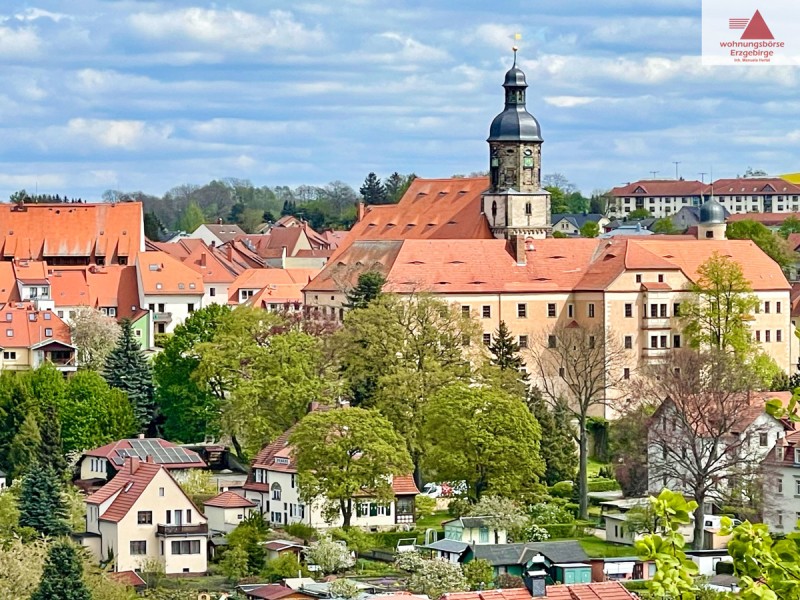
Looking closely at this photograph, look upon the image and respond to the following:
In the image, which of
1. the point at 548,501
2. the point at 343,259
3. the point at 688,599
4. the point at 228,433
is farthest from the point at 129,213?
the point at 688,599

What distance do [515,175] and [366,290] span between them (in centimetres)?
1666

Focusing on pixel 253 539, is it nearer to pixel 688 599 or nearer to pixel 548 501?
pixel 548 501

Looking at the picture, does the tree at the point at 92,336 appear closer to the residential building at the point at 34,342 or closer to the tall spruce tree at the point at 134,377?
the residential building at the point at 34,342

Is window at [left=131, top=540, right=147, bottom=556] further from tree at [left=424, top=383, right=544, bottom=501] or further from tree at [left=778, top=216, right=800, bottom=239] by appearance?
tree at [left=778, top=216, right=800, bottom=239]

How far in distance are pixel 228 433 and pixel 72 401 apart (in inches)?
247

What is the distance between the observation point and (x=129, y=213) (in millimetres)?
110938

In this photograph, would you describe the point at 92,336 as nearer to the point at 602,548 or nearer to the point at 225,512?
the point at 225,512

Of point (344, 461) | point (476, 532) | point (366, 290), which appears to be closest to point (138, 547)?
point (344, 461)

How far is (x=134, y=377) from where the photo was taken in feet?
248

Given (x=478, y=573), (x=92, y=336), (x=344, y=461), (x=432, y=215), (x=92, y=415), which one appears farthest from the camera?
(x=432, y=215)

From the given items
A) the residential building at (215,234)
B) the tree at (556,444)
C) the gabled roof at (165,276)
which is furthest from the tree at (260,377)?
the residential building at (215,234)

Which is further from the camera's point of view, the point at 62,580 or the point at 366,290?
the point at 366,290

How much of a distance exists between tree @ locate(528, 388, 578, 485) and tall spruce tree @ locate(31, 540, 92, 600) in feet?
72.3

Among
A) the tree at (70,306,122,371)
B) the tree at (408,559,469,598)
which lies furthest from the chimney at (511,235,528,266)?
the tree at (408,559,469,598)
